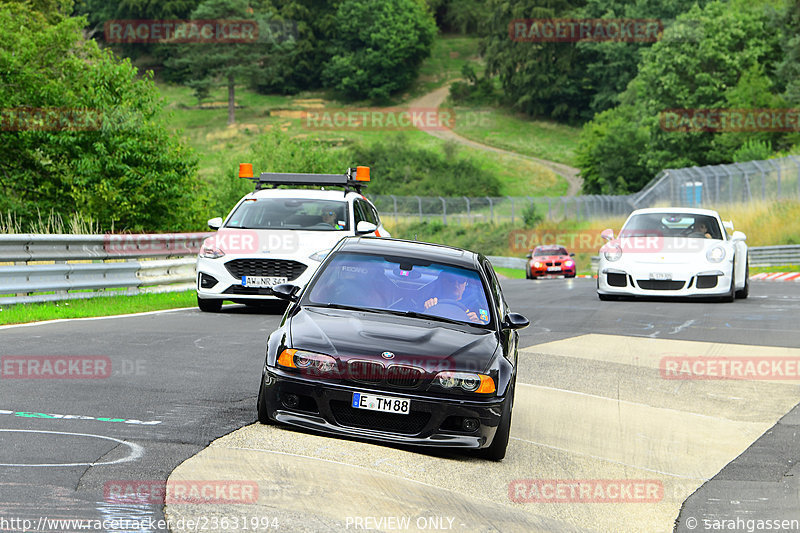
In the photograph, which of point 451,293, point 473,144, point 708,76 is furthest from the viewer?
point 473,144

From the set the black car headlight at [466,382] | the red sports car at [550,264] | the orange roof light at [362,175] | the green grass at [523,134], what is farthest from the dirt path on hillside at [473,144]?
the black car headlight at [466,382]

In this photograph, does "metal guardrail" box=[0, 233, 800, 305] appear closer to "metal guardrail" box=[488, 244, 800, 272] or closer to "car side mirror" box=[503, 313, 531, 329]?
"car side mirror" box=[503, 313, 531, 329]

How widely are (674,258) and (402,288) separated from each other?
37.9 ft

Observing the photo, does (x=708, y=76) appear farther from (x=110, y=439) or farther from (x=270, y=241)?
(x=110, y=439)

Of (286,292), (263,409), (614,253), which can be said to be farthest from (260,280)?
(263,409)

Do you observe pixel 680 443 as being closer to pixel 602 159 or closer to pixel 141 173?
pixel 141 173

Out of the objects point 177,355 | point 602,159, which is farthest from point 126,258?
point 602,159

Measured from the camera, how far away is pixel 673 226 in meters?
19.4

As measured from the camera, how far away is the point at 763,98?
72625 mm

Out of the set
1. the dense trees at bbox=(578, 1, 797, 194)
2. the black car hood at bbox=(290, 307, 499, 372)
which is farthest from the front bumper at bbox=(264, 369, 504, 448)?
the dense trees at bbox=(578, 1, 797, 194)

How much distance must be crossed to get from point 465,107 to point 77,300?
12377 cm

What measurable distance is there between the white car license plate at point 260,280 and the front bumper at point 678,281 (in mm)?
6441

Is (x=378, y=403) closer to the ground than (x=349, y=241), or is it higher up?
closer to the ground

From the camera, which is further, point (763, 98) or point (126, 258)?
point (763, 98)
